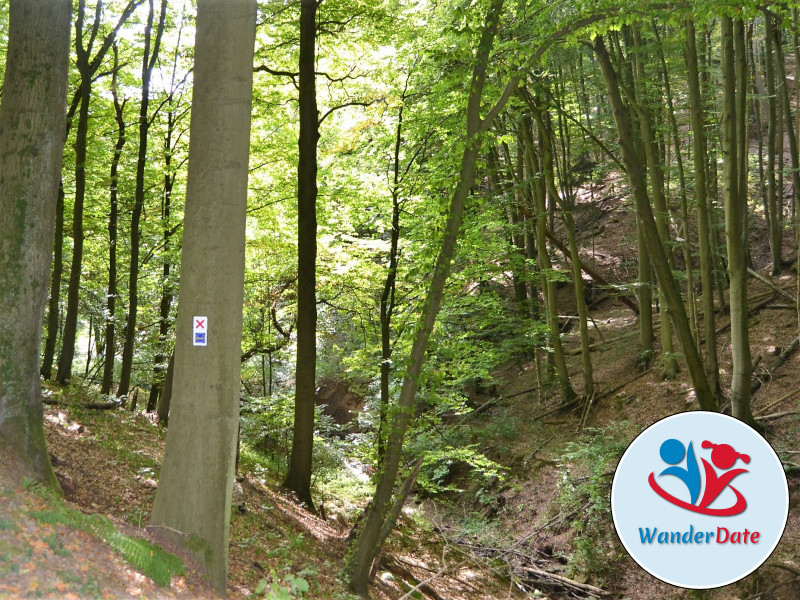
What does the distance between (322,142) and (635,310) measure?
11.1 m

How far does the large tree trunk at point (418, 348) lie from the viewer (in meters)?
7.46

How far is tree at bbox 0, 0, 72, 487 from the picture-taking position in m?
5.24

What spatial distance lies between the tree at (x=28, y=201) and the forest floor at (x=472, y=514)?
51cm

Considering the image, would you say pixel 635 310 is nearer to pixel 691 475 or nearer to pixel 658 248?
pixel 658 248

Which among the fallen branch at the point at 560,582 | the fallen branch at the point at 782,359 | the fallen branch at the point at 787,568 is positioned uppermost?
the fallen branch at the point at 782,359

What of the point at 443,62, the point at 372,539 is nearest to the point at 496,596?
the point at 372,539

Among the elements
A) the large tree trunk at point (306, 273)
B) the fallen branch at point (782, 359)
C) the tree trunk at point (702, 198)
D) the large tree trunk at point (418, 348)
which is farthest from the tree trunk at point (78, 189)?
the fallen branch at point (782, 359)

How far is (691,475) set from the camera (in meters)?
7.24

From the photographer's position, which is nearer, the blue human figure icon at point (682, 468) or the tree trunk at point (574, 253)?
the blue human figure icon at point (682, 468)

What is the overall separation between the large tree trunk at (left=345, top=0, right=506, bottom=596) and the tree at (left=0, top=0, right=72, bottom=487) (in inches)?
137

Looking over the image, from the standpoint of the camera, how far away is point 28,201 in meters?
5.41

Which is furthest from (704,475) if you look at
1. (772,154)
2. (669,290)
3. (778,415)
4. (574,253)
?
(772,154)

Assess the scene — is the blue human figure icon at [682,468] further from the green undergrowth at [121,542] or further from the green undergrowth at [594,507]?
the green undergrowth at [121,542]

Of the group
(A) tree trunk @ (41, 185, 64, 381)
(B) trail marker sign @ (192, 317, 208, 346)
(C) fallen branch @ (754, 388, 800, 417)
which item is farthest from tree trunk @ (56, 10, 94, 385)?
(C) fallen branch @ (754, 388, 800, 417)
